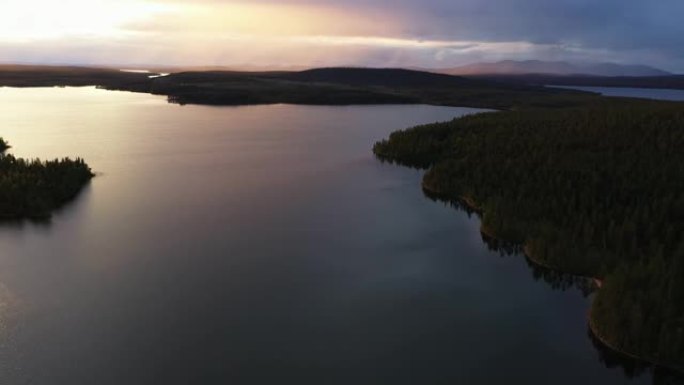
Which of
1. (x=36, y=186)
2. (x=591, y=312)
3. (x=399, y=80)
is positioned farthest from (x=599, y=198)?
(x=399, y=80)

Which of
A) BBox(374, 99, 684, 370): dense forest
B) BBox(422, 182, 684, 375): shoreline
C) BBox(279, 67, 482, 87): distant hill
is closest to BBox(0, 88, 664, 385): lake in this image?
BBox(422, 182, 684, 375): shoreline

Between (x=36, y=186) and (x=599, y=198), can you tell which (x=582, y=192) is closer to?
(x=599, y=198)

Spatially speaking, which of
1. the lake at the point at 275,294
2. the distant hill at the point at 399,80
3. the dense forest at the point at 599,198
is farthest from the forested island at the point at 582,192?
the distant hill at the point at 399,80

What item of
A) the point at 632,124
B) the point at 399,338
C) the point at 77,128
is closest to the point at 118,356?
the point at 399,338

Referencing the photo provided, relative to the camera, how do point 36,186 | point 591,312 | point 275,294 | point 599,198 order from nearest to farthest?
point 591,312 → point 275,294 → point 599,198 → point 36,186

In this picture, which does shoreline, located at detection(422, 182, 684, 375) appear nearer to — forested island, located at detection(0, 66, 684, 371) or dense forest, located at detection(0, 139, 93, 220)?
forested island, located at detection(0, 66, 684, 371)

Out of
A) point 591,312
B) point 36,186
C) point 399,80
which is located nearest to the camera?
point 591,312

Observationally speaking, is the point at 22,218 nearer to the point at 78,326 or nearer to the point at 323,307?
the point at 78,326

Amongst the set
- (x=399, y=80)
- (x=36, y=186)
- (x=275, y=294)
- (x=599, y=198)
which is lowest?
(x=275, y=294)
